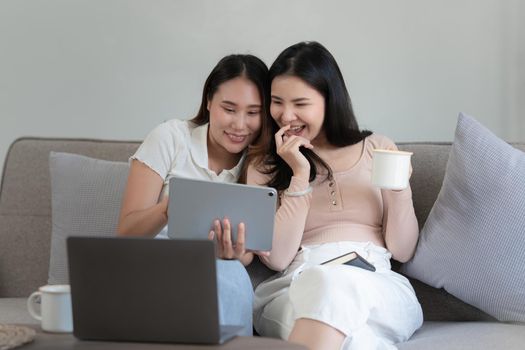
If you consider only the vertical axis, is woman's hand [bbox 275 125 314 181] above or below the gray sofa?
above

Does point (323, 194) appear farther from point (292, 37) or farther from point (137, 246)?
point (292, 37)

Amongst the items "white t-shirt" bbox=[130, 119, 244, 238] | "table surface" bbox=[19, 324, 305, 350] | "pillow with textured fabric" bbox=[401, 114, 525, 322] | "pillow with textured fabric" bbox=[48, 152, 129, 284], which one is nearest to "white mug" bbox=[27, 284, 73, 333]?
"table surface" bbox=[19, 324, 305, 350]

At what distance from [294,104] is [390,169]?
388mm

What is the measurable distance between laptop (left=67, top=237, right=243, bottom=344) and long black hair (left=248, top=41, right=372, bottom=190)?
1.01m

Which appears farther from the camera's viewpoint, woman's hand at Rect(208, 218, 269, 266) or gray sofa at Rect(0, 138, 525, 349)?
gray sofa at Rect(0, 138, 525, 349)

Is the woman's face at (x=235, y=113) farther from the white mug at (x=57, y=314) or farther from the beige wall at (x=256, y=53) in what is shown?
the beige wall at (x=256, y=53)

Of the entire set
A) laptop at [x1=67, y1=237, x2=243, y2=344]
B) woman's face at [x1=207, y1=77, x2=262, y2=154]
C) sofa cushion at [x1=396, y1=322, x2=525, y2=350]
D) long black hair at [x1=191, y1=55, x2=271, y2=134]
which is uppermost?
long black hair at [x1=191, y1=55, x2=271, y2=134]

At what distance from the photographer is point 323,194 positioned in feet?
8.16

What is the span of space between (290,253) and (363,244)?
19 cm

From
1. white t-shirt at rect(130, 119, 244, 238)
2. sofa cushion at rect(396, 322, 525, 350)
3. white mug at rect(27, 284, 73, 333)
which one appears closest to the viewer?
white mug at rect(27, 284, 73, 333)

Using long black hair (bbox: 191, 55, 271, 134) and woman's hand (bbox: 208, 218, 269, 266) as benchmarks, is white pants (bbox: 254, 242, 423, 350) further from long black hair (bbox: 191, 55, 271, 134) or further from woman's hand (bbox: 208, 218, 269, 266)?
long black hair (bbox: 191, 55, 271, 134)

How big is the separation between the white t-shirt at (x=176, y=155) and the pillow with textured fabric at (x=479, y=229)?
1.85 ft

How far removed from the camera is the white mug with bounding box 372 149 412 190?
217 cm

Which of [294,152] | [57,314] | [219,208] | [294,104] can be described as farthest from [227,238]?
[57,314]
